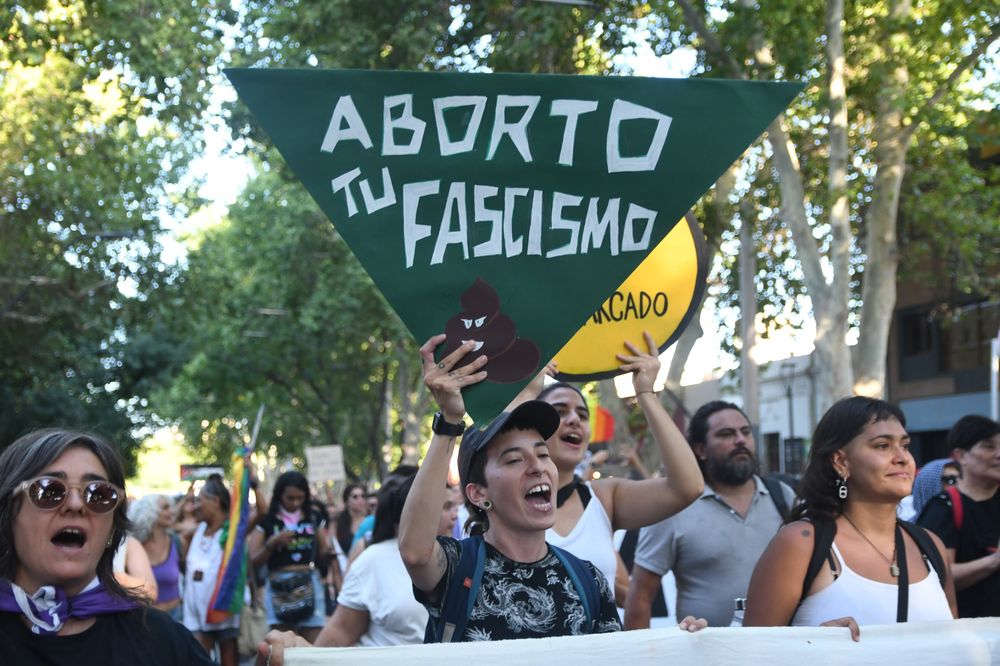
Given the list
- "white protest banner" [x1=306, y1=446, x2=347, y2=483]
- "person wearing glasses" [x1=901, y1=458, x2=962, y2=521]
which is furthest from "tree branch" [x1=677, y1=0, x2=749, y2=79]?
"white protest banner" [x1=306, y1=446, x2=347, y2=483]

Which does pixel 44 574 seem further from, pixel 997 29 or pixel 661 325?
pixel 997 29

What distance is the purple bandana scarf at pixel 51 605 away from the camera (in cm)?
266

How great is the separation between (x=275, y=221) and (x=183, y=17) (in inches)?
774

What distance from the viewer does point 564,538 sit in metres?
4.58

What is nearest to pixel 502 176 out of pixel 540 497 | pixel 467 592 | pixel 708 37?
pixel 540 497

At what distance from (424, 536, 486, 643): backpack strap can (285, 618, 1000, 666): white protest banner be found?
0.13 m

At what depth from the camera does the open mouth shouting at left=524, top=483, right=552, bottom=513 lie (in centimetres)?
356

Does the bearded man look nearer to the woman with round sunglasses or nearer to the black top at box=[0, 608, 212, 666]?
the woman with round sunglasses

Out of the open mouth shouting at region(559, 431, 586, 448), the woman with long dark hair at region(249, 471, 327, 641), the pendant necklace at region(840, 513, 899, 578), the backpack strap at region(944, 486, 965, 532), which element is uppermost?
the open mouth shouting at region(559, 431, 586, 448)

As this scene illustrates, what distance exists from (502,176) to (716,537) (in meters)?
2.19

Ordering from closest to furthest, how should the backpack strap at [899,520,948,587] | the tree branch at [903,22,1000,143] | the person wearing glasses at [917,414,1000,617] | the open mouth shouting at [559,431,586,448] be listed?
the backpack strap at [899,520,948,587] → the open mouth shouting at [559,431,586,448] → the person wearing glasses at [917,414,1000,617] → the tree branch at [903,22,1000,143]

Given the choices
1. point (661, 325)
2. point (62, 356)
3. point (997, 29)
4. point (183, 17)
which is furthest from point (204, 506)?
point (62, 356)

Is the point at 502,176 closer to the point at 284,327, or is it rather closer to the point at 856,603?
the point at 856,603

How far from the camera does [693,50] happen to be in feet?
54.3
